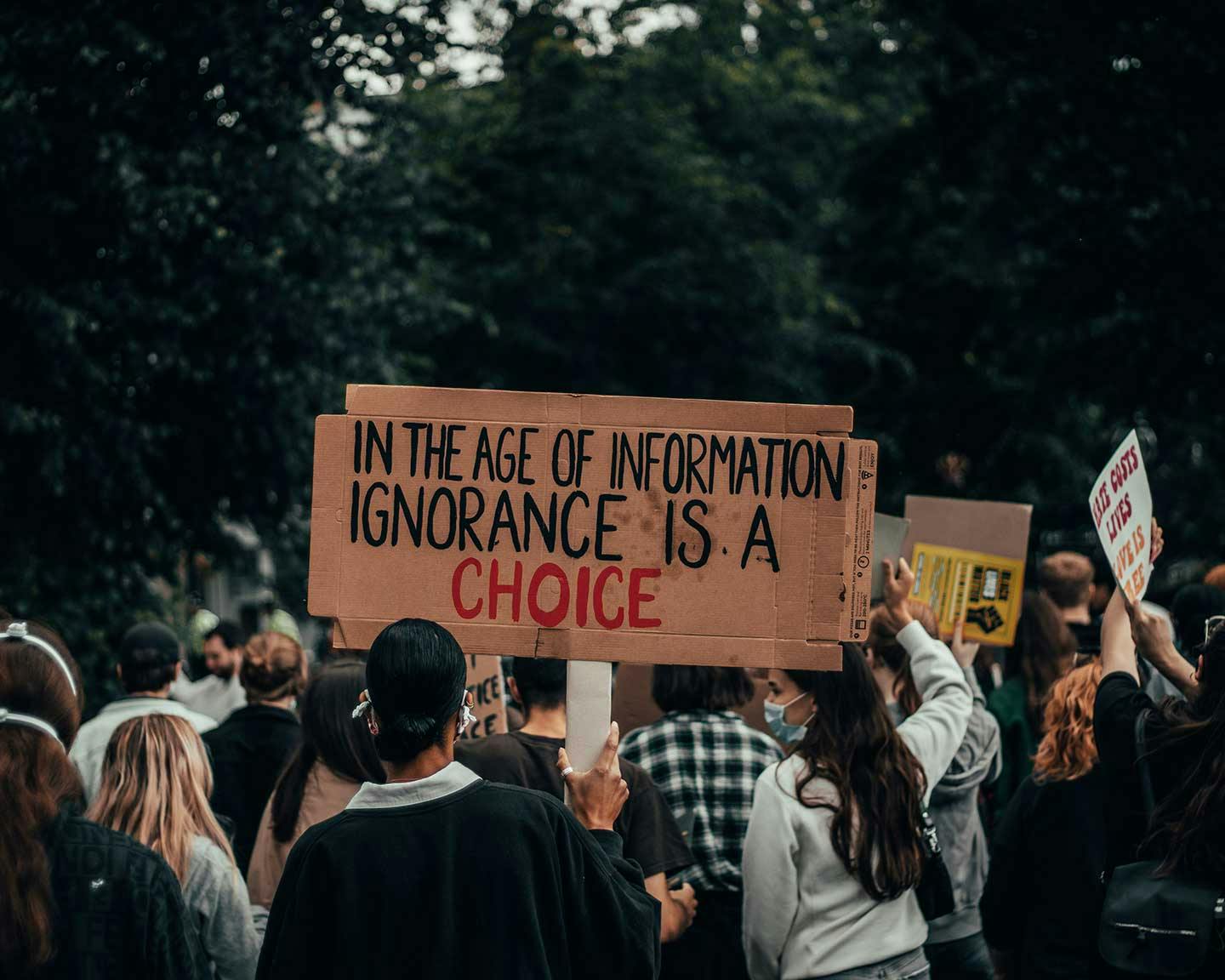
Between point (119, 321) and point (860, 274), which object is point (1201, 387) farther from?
point (860, 274)

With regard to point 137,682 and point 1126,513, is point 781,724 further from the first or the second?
point 137,682

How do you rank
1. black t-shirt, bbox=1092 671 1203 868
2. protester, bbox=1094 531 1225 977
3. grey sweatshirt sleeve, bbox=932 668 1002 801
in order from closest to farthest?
protester, bbox=1094 531 1225 977
black t-shirt, bbox=1092 671 1203 868
grey sweatshirt sleeve, bbox=932 668 1002 801

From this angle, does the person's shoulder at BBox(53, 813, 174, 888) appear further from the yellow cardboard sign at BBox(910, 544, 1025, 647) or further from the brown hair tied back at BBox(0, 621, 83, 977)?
the yellow cardboard sign at BBox(910, 544, 1025, 647)

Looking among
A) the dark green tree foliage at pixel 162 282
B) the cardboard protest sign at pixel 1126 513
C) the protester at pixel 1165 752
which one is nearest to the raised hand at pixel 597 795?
the protester at pixel 1165 752

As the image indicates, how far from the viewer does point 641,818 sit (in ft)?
13.4

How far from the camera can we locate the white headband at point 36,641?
10.0ft

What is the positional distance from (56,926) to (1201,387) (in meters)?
11.2

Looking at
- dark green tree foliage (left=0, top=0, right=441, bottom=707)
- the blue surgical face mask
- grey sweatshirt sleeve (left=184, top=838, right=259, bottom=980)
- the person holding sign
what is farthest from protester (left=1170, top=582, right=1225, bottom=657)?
dark green tree foliage (left=0, top=0, right=441, bottom=707)

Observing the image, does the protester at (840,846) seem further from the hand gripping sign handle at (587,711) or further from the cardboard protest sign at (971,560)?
the cardboard protest sign at (971,560)

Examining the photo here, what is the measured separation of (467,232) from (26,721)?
11.8 m

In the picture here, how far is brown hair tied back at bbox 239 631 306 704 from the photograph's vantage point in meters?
6.01

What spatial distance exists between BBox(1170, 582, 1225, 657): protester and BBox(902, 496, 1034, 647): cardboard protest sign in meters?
1.38

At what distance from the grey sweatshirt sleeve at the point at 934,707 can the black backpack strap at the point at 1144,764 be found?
0.75m

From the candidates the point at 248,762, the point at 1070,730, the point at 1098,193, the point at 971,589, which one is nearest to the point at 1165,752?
the point at 1070,730
